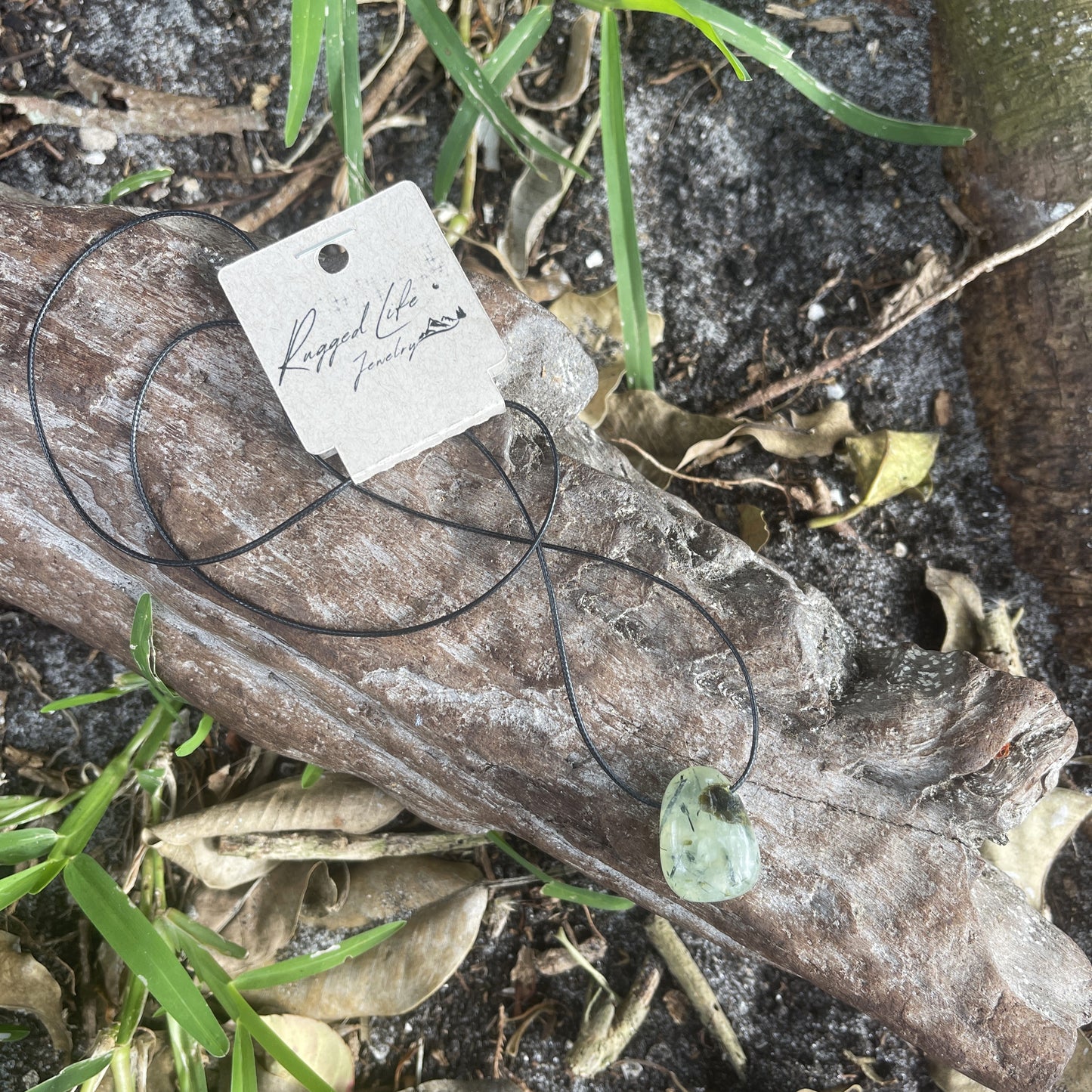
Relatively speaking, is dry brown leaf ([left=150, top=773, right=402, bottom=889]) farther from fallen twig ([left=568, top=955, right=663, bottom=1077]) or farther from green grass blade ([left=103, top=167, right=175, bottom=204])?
green grass blade ([left=103, top=167, right=175, bottom=204])

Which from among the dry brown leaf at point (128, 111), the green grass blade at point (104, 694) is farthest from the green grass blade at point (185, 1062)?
the dry brown leaf at point (128, 111)

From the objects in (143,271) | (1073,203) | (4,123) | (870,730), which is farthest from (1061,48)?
(4,123)

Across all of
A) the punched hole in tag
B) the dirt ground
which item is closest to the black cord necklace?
the punched hole in tag

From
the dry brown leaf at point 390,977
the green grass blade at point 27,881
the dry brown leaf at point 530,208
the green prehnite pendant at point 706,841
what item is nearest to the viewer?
the green prehnite pendant at point 706,841

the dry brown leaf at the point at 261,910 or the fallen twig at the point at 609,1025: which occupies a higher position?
the dry brown leaf at the point at 261,910

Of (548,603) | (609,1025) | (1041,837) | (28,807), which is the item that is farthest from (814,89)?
(28,807)

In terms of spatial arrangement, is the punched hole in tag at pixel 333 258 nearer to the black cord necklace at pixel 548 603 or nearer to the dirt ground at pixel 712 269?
the black cord necklace at pixel 548 603
